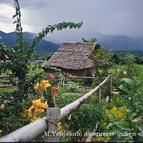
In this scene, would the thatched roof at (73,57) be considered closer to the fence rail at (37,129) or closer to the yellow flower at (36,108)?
the yellow flower at (36,108)


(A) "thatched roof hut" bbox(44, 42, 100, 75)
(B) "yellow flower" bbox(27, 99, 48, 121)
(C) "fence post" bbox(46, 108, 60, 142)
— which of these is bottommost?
(A) "thatched roof hut" bbox(44, 42, 100, 75)

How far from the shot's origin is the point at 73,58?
117 feet

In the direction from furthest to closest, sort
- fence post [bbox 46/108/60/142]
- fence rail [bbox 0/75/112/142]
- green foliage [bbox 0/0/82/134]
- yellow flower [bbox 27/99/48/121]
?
green foliage [bbox 0/0/82/134] → yellow flower [bbox 27/99/48/121] → fence post [bbox 46/108/60/142] → fence rail [bbox 0/75/112/142]

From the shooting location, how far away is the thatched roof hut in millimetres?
34344

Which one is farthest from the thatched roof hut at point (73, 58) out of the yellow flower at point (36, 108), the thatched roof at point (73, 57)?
the yellow flower at point (36, 108)

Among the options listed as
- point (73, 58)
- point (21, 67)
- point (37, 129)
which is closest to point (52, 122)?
point (37, 129)

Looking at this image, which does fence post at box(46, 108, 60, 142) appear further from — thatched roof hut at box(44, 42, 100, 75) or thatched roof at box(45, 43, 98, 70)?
thatched roof at box(45, 43, 98, 70)

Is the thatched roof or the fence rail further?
the thatched roof

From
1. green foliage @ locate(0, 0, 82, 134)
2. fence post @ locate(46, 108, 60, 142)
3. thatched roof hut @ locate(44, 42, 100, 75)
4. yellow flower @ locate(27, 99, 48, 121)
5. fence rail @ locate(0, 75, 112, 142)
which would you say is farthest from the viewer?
thatched roof hut @ locate(44, 42, 100, 75)

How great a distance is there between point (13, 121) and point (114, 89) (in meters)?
9.45

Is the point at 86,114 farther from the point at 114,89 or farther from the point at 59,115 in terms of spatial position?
the point at 114,89

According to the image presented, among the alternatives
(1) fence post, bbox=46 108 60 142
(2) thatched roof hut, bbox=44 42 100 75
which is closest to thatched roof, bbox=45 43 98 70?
(2) thatched roof hut, bbox=44 42 100 75

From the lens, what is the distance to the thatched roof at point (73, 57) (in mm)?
34438

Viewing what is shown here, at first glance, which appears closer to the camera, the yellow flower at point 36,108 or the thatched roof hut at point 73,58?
the yellow flower at point 36,108
